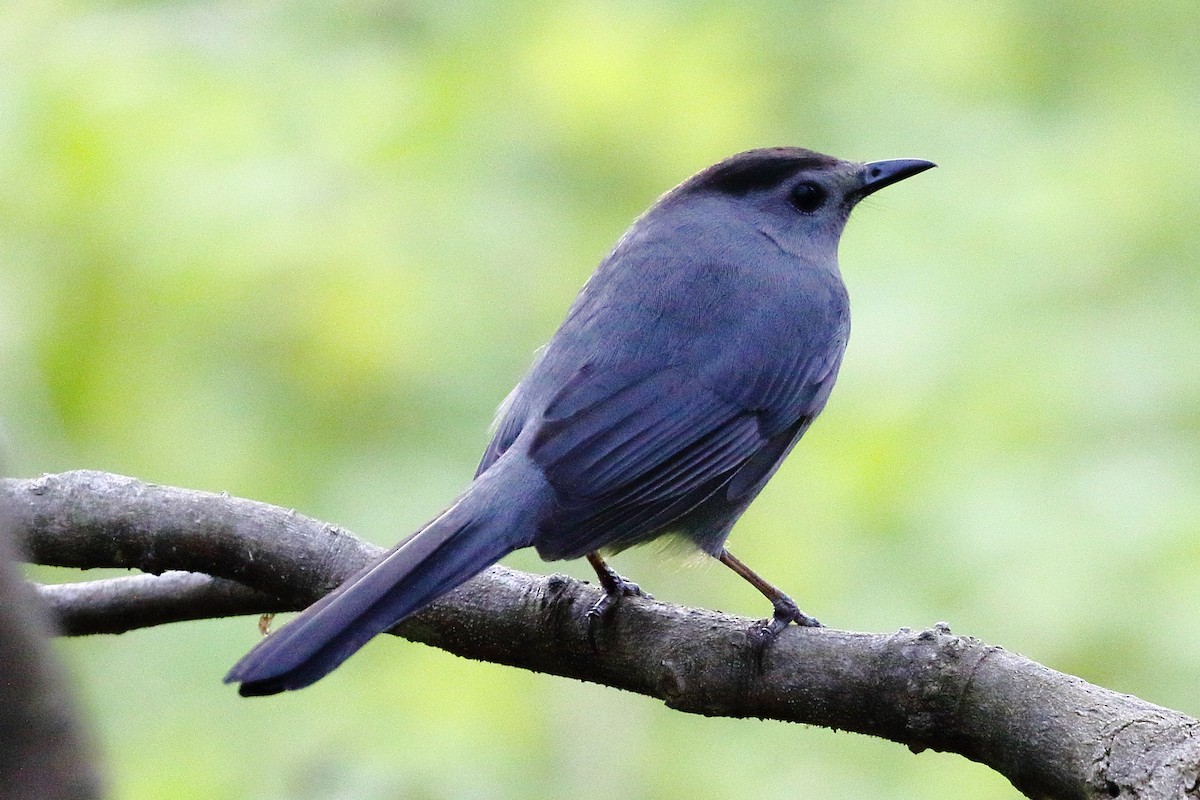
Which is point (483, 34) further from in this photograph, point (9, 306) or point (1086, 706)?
point (1086, 706)

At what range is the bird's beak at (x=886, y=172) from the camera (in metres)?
3.90

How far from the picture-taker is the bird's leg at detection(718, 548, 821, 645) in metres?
2.53

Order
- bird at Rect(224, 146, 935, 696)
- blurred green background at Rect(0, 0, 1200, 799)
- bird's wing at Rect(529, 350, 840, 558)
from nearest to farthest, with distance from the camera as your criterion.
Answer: bird at Rect(224, 146, 935, 696)
bird's wing at Rect(529, 350, 840, 558)
blurred green background at Rect(0, 0, 1200, 799)

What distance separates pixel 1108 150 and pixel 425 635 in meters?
3.08

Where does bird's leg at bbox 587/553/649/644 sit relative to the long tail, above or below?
below

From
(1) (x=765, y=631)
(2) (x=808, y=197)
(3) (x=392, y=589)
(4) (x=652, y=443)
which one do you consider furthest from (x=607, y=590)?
(2) (x=808, y=197)

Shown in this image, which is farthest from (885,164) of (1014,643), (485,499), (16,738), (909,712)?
(16,738)

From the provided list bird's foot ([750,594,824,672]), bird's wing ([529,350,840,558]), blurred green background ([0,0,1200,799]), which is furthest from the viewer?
blurred green background ([0,0,1200,799])

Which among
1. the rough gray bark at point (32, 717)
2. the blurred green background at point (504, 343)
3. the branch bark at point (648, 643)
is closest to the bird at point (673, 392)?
the branch bark at point (648, 643)

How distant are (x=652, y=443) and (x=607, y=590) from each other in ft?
1.33

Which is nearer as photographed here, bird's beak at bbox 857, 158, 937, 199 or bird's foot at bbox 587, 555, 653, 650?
bird's foot at bbox 587, 555, 653, 650

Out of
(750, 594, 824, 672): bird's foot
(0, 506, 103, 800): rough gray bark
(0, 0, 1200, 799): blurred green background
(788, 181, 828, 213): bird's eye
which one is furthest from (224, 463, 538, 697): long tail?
(788, 181, 828, 213): bird's eye

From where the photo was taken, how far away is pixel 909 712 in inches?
90.5

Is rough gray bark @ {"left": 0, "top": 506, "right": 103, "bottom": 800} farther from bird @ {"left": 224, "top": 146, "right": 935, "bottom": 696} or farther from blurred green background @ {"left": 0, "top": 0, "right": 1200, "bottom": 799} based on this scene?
blurred green background @ {"left": 0, "top": 0, "right": 1200, "bottom": 799}
